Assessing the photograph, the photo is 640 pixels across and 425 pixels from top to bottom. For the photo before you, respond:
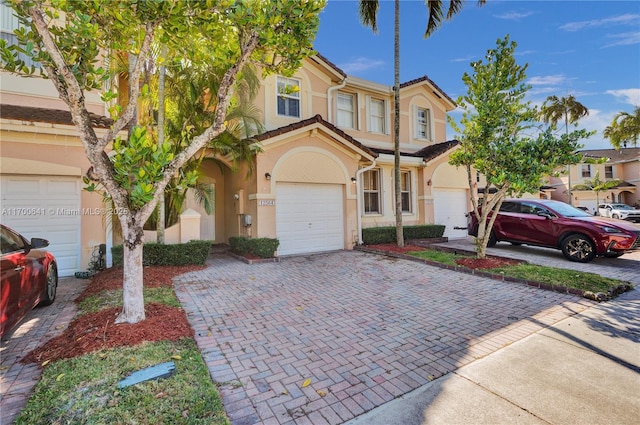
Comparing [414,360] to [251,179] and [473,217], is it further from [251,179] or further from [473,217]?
[473,217]

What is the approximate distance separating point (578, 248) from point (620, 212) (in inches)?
1021

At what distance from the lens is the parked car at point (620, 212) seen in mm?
25922

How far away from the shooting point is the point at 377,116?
15.7 metres

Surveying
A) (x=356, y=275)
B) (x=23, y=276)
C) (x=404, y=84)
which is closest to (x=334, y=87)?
(x=404, y=84)

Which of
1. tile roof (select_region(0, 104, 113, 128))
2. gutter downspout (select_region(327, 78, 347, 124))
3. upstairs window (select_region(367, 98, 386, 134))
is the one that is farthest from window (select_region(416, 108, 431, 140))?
tile roof (select_region(0, 104, 113, 128))

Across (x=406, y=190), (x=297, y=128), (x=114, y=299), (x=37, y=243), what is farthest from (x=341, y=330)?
(x=406, y=190)

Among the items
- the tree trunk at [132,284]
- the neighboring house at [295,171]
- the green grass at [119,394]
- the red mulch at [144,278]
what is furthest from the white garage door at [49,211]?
the green grass at [119,394]

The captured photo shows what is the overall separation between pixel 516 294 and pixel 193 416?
6.44m

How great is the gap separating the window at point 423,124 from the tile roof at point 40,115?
14.5 m

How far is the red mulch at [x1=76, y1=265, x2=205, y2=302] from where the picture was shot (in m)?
6.23

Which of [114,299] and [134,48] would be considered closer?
[134,48]

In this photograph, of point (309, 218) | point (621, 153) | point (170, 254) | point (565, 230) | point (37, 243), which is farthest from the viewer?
point (621, 153)

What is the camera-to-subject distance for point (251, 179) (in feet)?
35.2

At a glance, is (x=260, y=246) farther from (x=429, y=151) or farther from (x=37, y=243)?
(x=429, y=151)
